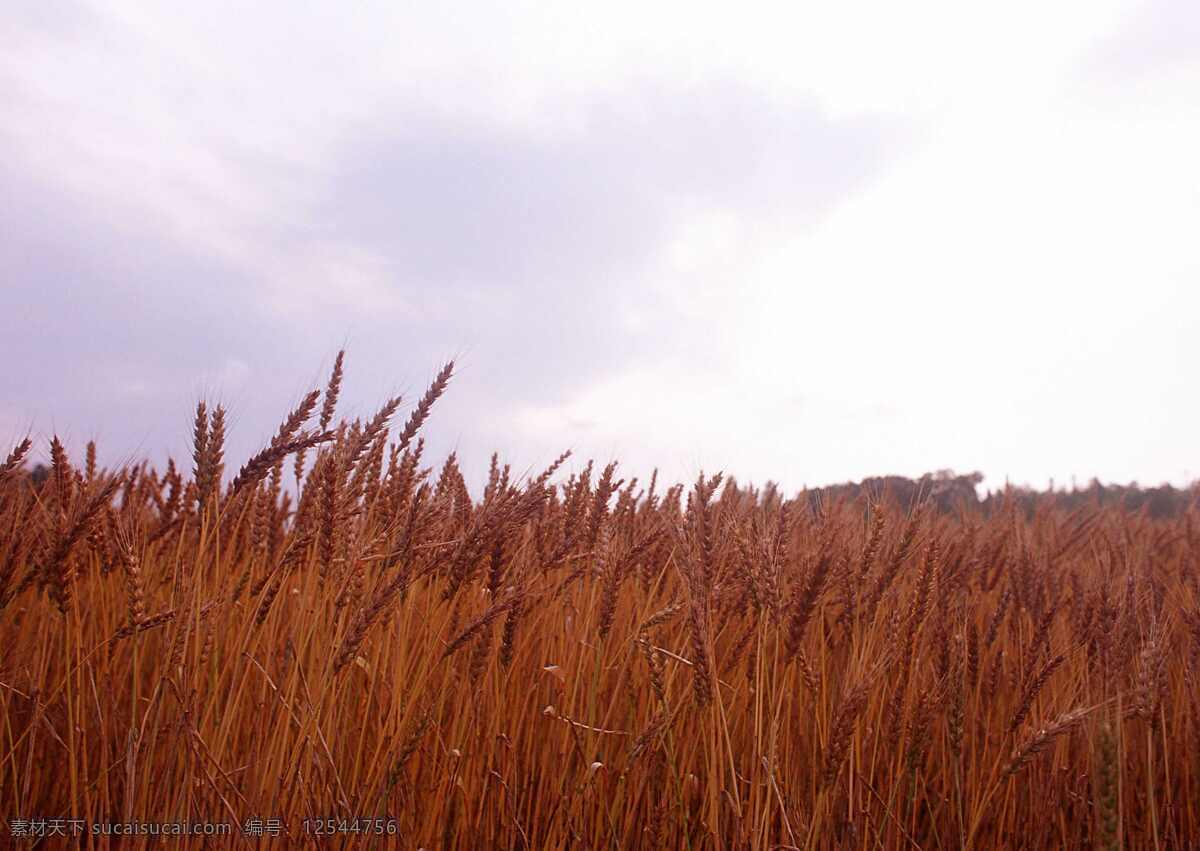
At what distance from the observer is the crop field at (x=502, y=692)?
5.51ft

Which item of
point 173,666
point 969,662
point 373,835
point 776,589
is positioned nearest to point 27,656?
point 173,666

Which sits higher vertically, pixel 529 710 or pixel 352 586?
pixel 352 586

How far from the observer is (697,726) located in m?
2.17

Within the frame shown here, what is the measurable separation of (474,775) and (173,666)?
75cm

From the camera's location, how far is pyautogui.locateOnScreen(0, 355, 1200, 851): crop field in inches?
66.1

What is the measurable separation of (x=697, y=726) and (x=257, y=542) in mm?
1630

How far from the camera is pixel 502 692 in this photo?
206 centimetres

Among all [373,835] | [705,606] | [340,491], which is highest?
[340,491]

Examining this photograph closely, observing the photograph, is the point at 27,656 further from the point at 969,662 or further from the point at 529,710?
the point at 969,662

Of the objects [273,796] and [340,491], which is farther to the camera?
[340,491]

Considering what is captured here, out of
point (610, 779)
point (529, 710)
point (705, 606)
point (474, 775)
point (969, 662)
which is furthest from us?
point (969, 662)

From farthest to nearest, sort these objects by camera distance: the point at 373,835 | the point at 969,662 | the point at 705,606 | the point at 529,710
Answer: the point at 969,662, the point at 529,710, the point at 705,606, the point at 373,835

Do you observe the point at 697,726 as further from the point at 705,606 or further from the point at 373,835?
the point at 373,835

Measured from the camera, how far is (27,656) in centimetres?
236
